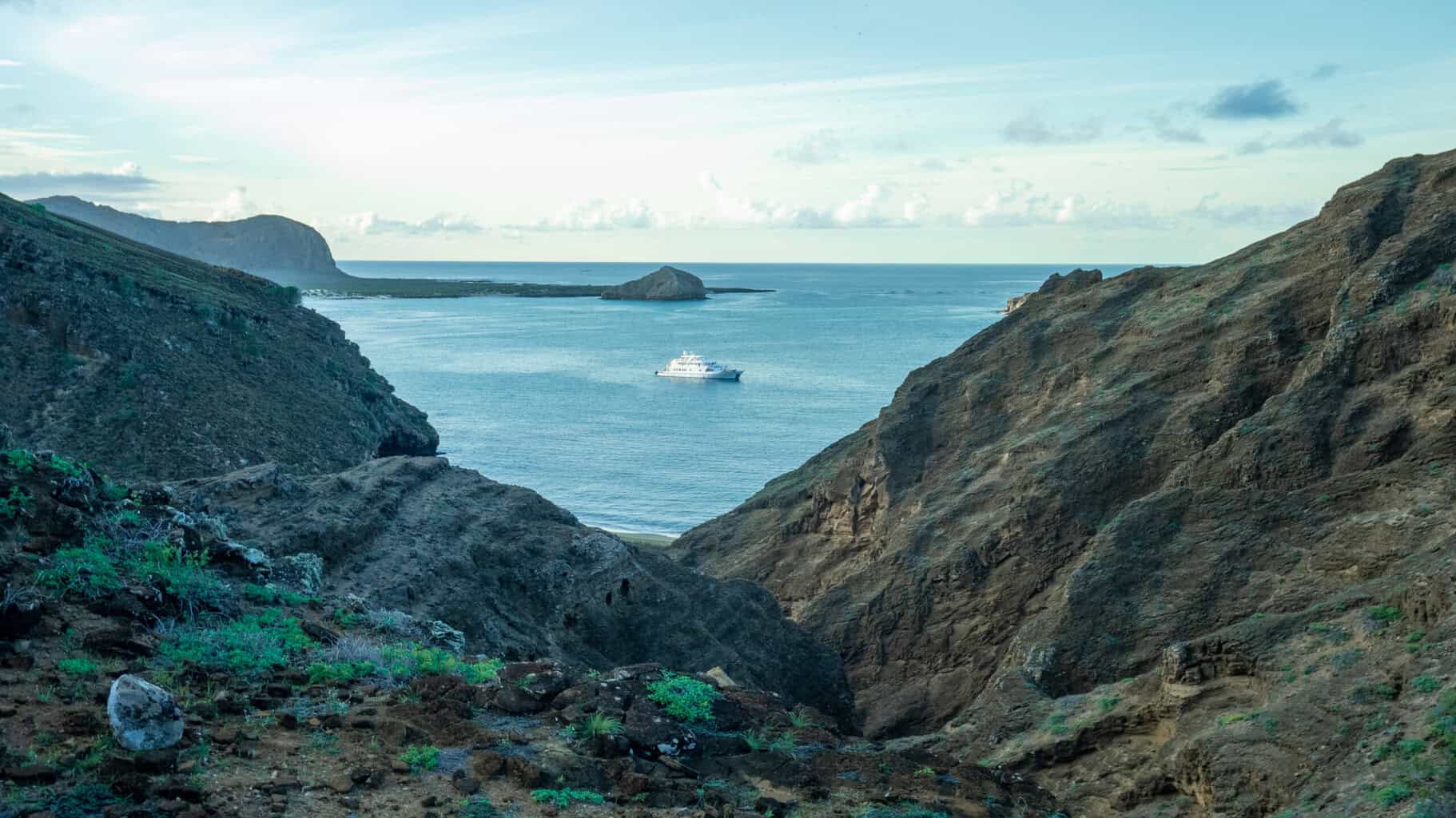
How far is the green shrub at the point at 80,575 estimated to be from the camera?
14.1 meters

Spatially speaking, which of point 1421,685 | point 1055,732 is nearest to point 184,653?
point 1055,732

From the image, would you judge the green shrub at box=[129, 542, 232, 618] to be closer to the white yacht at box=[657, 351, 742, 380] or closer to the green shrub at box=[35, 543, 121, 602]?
the green shrub at box=[35, 543, 121, 602]

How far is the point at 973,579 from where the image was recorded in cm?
2600

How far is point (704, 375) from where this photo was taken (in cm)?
10962

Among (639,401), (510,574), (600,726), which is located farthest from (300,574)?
(639,401)

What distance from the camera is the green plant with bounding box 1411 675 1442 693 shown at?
13273 millimetres

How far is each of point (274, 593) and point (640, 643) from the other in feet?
26.8

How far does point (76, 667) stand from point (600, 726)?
19.1 feet

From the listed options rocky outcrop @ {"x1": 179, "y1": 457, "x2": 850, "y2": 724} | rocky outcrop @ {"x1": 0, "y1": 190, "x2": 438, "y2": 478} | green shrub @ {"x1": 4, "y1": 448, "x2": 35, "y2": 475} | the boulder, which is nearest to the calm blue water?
rocky outcrop @ {"x1": 0, "y1": 190, "x2": 438, "y2": 478}

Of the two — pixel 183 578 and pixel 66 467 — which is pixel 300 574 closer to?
pixel 183 578

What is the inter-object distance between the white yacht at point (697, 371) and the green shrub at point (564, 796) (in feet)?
321

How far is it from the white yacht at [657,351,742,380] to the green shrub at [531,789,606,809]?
9796cm

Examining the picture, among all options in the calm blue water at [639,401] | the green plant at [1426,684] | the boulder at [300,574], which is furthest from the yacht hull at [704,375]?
the green plant at [1426,684]

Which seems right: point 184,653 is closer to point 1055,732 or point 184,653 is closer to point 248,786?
point 248,786
